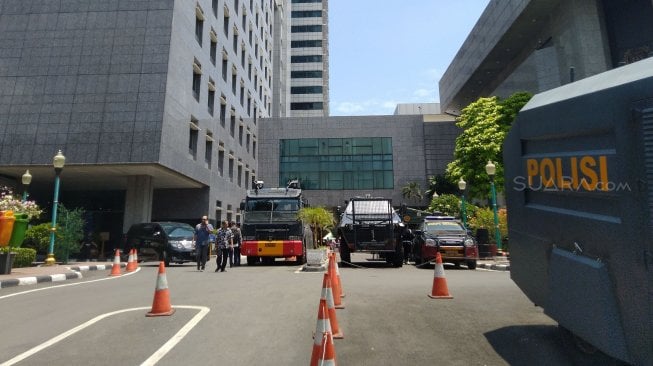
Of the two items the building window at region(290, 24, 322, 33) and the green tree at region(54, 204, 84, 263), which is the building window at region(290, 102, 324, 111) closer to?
the building window at region(290, 24, 322, 33)

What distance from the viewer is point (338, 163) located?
54594 millimetres

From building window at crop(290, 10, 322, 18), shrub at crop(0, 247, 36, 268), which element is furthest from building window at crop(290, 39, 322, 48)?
shrub at crop(0, 247, 36, 268)

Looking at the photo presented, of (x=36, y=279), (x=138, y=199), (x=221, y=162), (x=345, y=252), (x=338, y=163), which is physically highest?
(x=338, y=163)

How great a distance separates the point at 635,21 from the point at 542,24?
8.84 meters

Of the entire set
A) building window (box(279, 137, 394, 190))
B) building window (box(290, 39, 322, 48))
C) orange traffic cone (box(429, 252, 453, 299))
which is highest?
building window (box(290, 39, 322, 48))

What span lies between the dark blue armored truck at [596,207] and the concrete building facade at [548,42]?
78.8ft

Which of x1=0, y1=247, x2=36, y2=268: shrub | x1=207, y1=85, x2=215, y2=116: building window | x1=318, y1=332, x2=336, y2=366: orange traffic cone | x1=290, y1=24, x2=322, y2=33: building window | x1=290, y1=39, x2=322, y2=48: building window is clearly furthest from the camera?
x1=290, y1=24, x2=322, y2=33: building window

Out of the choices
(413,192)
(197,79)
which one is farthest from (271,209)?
(413,192)

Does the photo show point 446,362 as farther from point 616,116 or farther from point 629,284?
point 616,116

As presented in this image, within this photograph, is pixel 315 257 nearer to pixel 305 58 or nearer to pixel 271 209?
pixel 271 209

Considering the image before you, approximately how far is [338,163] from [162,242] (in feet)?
126

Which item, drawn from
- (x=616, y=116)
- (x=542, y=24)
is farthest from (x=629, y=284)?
(x=542, y=24)

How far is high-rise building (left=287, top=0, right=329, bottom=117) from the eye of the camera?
255 feet

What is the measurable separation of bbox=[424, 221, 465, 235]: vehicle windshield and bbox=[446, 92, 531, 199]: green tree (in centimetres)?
1759
